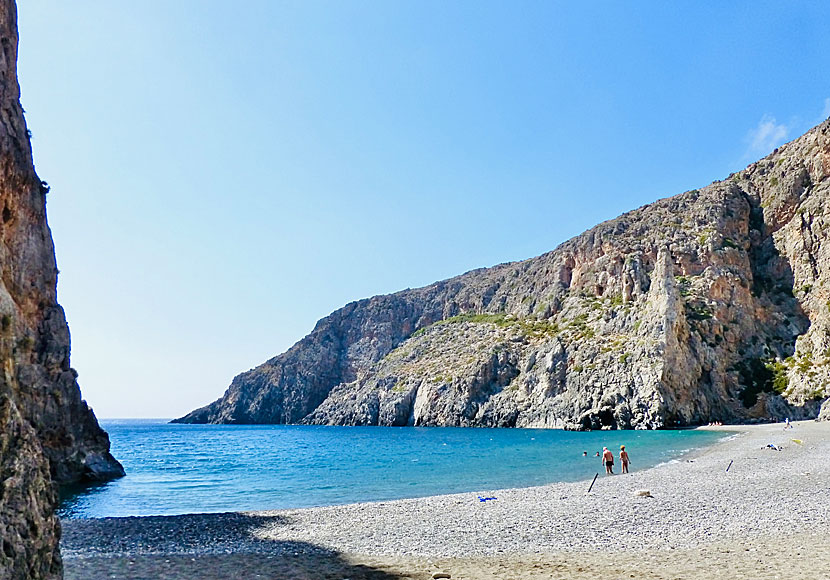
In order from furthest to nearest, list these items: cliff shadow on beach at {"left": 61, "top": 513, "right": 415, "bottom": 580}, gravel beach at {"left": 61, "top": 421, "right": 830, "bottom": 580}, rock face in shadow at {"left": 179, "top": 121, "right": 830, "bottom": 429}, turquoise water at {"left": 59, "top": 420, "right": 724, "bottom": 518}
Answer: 1. rock face in shadow at {"left": 179, "top": 121, "right": 830, "bottom": 429}
2. turquoise water at {"left": 59, "top": 420, "right": 724, "bottom": 518}
3. cliff shadow on beach at {"left": 61, "top": 513, "right": 415, "bottom": 580}
4. gravel beach at {"left": 61, "top": 421, "right": 830, "bottom": 580}

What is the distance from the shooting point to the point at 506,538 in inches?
598

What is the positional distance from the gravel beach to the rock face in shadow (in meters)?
69.3

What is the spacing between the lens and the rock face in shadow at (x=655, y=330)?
87.4 metres

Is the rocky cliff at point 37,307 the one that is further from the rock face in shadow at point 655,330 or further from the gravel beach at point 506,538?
the rock face in shadow at point 655,330

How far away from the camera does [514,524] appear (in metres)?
17.1

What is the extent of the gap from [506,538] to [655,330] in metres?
85.6

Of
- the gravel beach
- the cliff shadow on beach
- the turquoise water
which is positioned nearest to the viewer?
the gravel beach

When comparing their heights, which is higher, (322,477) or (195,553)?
(195,553)

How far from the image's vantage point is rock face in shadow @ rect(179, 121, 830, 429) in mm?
87375

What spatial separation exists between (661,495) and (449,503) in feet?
27.1

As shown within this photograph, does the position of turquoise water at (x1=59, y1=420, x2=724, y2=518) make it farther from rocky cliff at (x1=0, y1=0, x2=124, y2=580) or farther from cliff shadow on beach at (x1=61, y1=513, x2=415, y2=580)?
cliff shadow on beach at (x1=61, y1=513, x2=415, y2=580)

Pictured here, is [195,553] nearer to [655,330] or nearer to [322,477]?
[322,477]

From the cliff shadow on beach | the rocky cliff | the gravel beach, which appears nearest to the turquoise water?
the rocky cliff

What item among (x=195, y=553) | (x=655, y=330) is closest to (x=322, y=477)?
(x=195, y=553)
